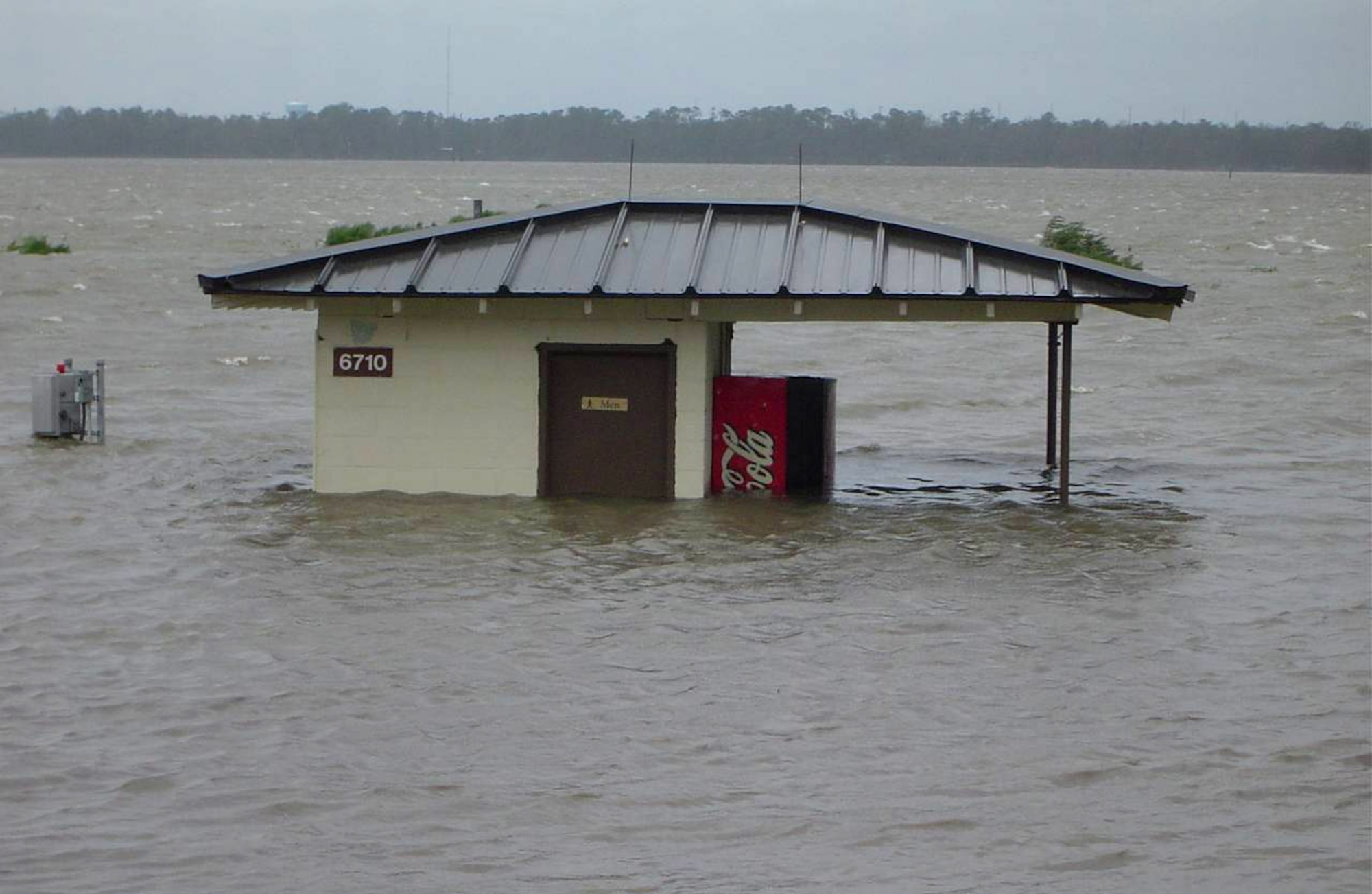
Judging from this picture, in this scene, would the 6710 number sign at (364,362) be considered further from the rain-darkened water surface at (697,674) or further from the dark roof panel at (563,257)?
the dark roof panel at (563,257)

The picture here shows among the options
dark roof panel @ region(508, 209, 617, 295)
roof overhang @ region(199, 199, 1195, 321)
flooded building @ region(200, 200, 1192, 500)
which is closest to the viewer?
roof overhang @ region(199, 199, 1195, 321)

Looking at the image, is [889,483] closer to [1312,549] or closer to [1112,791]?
[1312,549]

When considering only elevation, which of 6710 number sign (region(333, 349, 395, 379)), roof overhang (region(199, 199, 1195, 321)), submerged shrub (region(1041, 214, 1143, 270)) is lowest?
6710 number sign (region(333, 349, 395, 379))

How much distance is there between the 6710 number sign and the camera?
61.4 ft

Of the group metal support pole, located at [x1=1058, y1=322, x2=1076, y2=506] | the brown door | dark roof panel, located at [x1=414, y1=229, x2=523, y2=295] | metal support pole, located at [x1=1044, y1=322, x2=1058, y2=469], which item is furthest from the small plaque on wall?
metal support pole, located at [x1=1044, y1=322, x2=1058, y2=469]

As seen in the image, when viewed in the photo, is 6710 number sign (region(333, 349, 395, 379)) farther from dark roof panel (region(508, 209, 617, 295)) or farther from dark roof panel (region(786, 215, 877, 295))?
dark roof panel (region(786, 215, 877, 295))

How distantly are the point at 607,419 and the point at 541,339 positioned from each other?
1054mm

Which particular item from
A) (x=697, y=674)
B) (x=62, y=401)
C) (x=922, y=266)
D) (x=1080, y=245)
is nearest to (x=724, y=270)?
(x=922, y=266)

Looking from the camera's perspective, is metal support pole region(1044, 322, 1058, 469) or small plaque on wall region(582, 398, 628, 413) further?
metal support pole region(1044, 322, 1058, 469)

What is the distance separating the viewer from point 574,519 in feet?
58.5

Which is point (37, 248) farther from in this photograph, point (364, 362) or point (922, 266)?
point (922, 266)

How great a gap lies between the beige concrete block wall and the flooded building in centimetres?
2

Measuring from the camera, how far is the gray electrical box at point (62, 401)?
76.2 ft

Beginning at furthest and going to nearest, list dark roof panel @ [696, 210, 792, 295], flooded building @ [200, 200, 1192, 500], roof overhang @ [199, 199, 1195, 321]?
flooded building @ [200, 200, 1192, 500], dark roof panel @ [696, 210, 792, 295], roof overhang @ [199, 199, 1195, 321]
